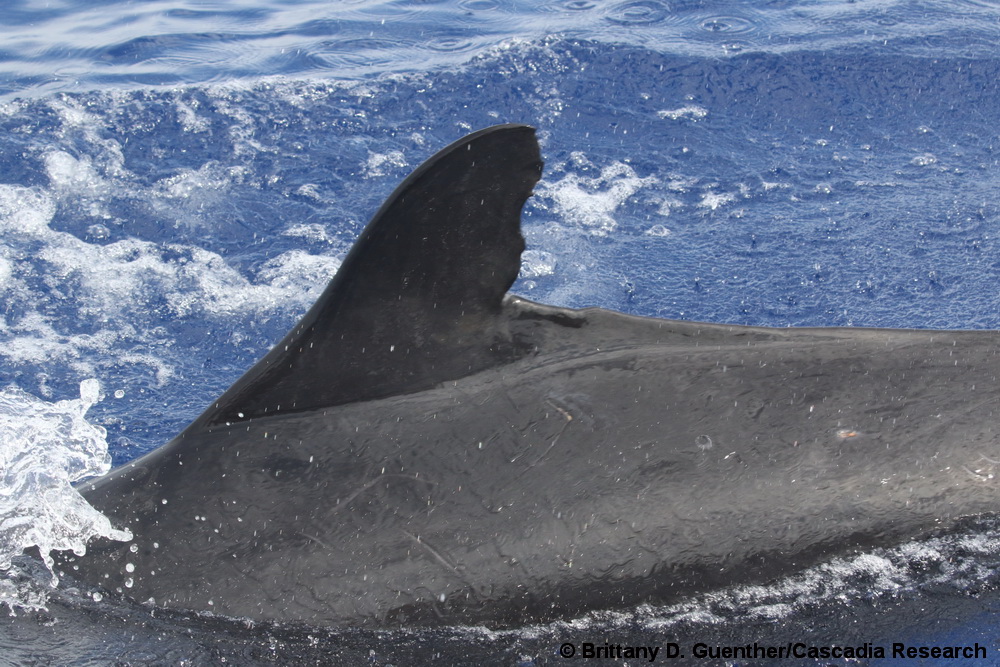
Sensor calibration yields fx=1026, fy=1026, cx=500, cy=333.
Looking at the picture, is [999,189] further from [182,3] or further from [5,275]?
[182,3]

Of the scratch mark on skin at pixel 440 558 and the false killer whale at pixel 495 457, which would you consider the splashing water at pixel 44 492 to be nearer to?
the false killer whale at pixel 495 457

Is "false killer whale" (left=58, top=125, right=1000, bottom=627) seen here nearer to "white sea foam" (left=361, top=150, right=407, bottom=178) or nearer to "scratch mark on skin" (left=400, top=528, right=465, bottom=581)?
"scratch mark on skin" (left=400, top=528, right=465, bottom=581)

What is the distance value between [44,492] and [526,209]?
17.9 ft

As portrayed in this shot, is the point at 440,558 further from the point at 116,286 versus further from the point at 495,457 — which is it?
the point at 116,286

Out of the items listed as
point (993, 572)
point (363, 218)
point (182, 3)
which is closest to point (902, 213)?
point (363, 218)

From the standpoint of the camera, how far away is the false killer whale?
357 cm

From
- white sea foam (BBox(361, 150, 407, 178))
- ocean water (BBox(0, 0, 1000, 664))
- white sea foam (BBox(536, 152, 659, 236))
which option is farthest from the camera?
white sea foam (BBox(361, 150, 407, 178))

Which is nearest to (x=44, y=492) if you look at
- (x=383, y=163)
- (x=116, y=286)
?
(x=116, y=286)

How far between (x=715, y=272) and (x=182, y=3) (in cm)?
1205

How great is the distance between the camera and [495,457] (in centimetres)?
370

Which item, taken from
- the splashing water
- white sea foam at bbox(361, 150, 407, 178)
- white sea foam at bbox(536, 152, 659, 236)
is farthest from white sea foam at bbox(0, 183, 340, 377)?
the splashing water

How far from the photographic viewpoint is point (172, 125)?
10258 mm

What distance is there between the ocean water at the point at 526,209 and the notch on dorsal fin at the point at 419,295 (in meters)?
0.89

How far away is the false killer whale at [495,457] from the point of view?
11.7 ft
